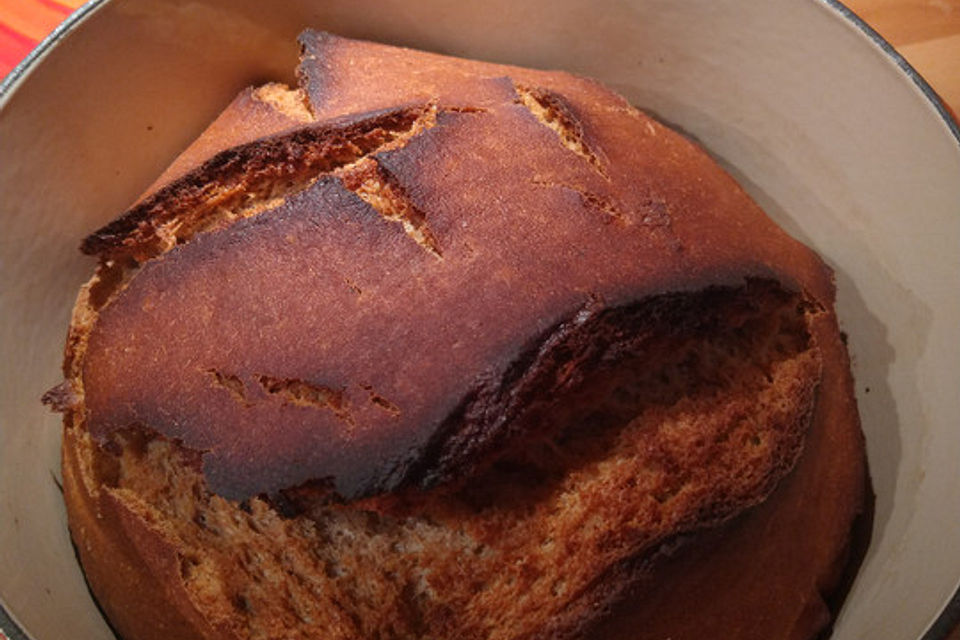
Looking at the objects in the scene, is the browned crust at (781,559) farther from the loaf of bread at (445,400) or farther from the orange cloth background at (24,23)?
the orange cloth background at (24,23)

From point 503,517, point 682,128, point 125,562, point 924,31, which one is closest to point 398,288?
point 503,517

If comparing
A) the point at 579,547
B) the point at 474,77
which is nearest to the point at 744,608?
the point at 579,547

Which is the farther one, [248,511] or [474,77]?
[474,77]

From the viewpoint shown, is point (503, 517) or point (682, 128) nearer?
point (503, 517)

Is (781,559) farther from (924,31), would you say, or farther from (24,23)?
(24,23)

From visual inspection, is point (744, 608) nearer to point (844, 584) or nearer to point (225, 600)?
point (844, 584)

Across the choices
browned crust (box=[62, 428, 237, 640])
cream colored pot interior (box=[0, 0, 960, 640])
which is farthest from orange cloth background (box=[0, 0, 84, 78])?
browned crust (box=[62, 428, 237, 640])
